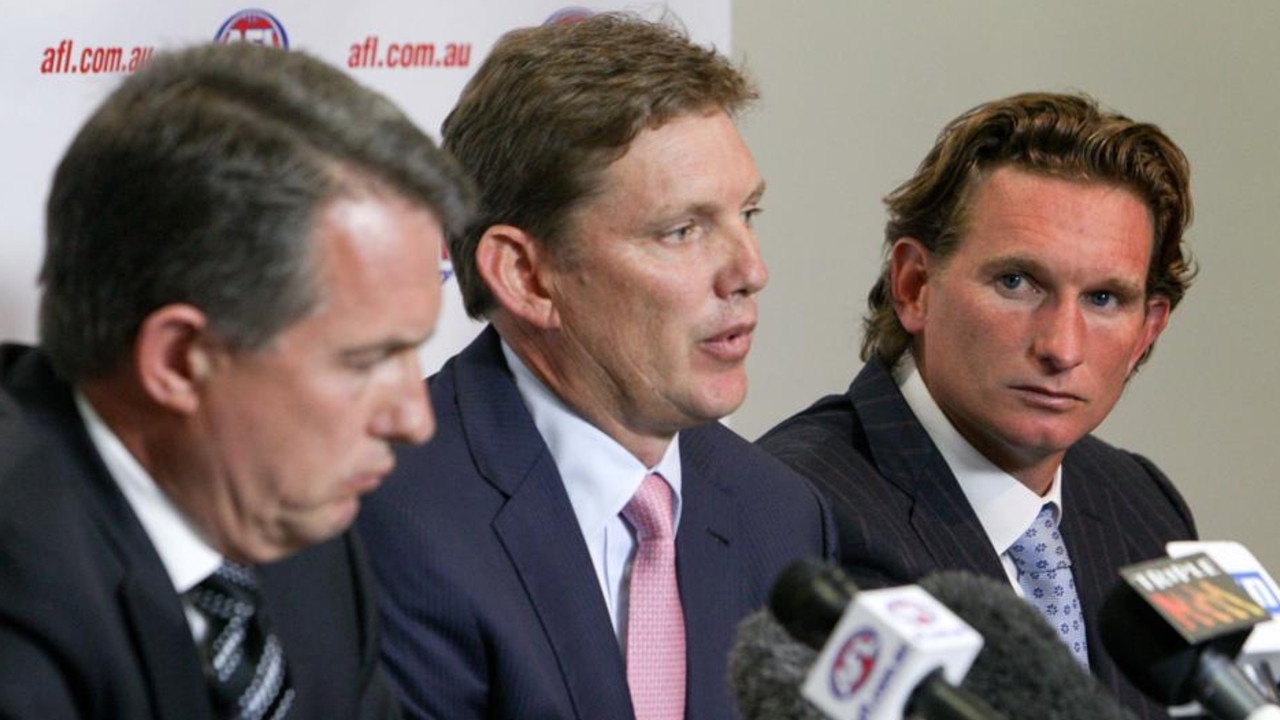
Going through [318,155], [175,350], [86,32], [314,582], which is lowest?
[314,582]

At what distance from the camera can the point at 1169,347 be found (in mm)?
4242

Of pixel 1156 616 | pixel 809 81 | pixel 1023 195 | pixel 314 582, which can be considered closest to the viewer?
pixel 1156 616

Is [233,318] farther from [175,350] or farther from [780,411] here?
[780,411]

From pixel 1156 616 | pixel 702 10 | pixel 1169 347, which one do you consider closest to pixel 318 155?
pixel 1156 616

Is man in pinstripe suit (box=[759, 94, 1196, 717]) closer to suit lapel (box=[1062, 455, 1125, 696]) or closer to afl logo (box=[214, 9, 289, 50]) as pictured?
suit lapel (box=[1062, 455, 1125, 696])

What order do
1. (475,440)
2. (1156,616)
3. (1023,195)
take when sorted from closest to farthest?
(1156,616), (475,440), (1023,195)

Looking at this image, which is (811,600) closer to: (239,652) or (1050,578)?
(239,652)

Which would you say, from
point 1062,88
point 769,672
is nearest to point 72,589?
point 769,672

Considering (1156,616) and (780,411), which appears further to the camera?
(780,411)

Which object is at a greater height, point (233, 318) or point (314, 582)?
point (233, 318)

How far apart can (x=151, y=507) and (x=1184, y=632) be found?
2.68ft

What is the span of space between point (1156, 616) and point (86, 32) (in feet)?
4.79

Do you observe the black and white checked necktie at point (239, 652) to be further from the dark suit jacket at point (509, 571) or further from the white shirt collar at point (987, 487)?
the white shirt collar at point (987, 487)

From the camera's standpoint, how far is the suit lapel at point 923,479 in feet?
8.60
